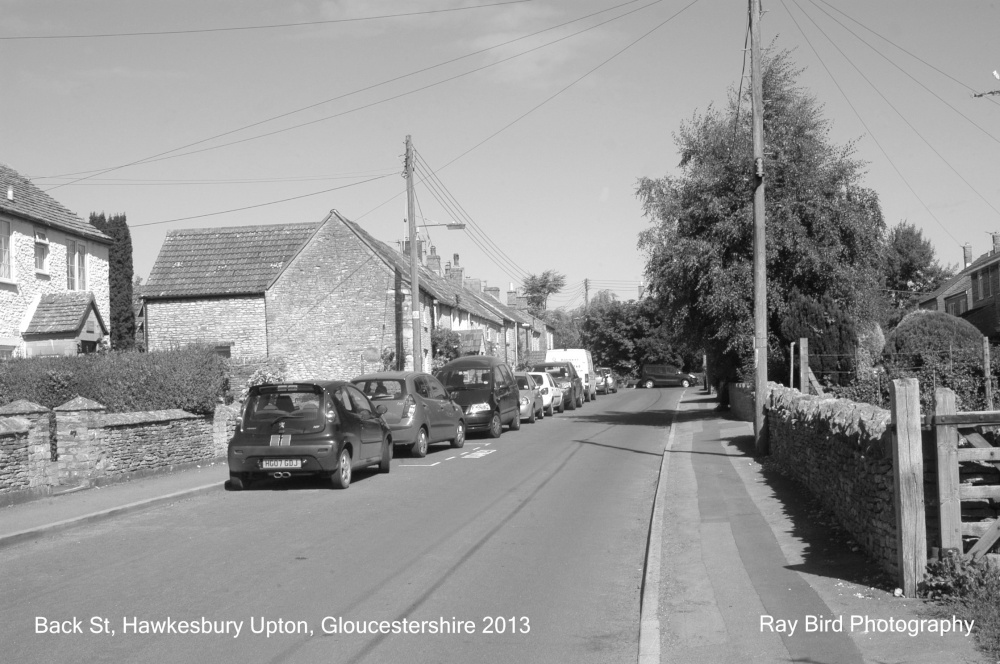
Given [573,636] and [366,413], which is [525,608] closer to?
[573,636]

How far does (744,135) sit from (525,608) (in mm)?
20967

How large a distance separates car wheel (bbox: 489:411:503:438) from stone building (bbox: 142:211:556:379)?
40.9 ft

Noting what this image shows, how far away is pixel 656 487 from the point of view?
A: 44.6 ft

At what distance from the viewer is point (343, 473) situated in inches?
526

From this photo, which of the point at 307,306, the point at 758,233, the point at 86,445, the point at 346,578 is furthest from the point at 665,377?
the point at 346,578

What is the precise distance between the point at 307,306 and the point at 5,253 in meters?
14.4

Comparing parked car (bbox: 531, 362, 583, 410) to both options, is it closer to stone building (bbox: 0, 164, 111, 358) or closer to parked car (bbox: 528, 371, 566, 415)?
parked car (bbox: 528, 371, 566, 415)

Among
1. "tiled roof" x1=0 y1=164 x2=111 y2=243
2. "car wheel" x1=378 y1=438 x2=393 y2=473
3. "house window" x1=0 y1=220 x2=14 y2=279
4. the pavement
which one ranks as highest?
"tiled roof" x1=0 y1=164 x2=111 y2=243

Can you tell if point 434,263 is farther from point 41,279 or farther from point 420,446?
point 420,446

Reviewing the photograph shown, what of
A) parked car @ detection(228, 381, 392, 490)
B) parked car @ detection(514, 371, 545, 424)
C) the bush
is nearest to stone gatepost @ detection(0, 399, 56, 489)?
parked car @ detection(228, 381, 392, 490)

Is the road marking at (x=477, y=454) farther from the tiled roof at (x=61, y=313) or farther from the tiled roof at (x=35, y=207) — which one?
the tiled roof at (x=35, y=207)

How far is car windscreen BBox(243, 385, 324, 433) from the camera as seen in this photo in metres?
13.3

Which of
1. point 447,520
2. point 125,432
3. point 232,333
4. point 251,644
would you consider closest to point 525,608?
point 251,644

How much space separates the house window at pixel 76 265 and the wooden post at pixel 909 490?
24433 mm
